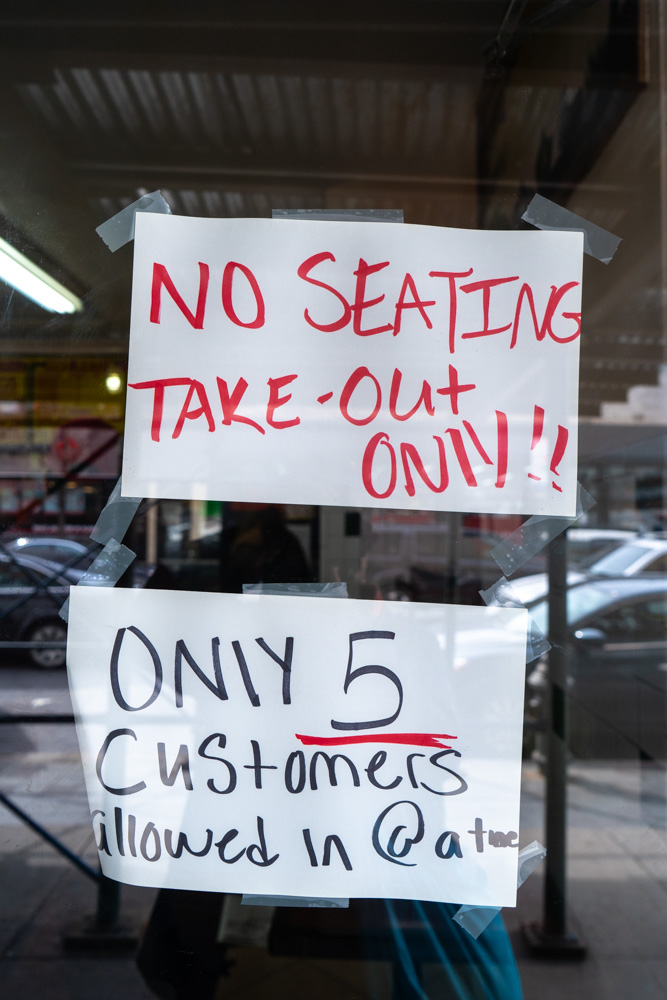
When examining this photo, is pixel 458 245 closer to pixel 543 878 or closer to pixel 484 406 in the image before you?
pixel 484 406

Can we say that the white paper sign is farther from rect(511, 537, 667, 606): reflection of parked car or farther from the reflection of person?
rect(511, 537, 667, 606): reflection of parked car

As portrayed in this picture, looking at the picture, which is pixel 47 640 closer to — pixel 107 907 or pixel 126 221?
pixel 107 907

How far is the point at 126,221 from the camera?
1039 millimetres

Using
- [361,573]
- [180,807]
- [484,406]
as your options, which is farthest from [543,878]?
[484,406]

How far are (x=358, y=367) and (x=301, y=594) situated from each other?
35 cm

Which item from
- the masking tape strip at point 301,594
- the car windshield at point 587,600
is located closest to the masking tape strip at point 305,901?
the masking tape strip at point 301,594

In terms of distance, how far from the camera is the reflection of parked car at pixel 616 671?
8.07 ft

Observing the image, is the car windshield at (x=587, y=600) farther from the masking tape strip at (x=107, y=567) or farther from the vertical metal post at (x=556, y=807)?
the masking tape strip at (x=107, y=567)

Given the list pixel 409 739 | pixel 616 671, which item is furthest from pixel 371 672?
pixel 616 671

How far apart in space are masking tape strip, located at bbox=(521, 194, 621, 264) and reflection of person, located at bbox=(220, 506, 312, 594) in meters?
0.60

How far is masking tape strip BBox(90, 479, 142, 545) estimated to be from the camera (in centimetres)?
104

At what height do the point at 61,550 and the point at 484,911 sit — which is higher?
the point at 61,550

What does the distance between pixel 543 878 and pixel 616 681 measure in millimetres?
1301

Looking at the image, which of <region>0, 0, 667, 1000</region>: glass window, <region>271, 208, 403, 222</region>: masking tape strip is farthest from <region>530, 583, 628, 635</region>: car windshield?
Result: <region>271, 208, 403, 222</region>: masking tape strip
